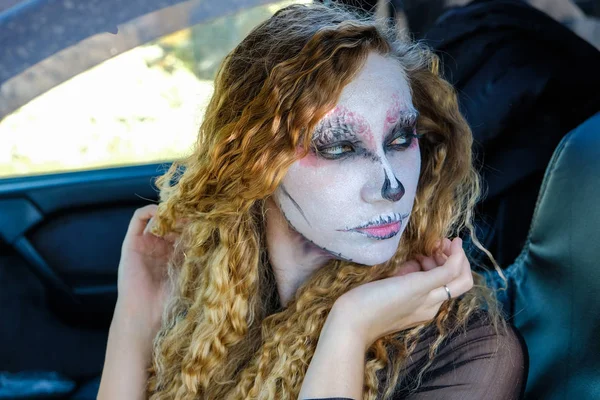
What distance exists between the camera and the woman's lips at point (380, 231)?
135 centimetres

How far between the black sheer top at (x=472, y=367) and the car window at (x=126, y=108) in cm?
100

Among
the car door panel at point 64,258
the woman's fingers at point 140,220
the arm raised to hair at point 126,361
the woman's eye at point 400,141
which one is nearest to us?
the woman's eye at point 400,141

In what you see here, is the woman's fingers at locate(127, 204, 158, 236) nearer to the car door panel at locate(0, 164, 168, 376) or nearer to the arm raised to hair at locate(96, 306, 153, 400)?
the arm raised to hair at locate(96, 306, 153, 400)

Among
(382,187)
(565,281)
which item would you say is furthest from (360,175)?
(565,281)

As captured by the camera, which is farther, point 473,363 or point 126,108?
point 126,108

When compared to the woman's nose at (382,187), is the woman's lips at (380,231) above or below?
below

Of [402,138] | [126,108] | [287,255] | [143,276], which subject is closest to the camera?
[402,138]

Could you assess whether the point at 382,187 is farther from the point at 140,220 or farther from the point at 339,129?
the point at 140,220

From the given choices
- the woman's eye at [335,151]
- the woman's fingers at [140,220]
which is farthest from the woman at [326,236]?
the woman's fingers at [140,220]

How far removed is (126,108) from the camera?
7.45ft

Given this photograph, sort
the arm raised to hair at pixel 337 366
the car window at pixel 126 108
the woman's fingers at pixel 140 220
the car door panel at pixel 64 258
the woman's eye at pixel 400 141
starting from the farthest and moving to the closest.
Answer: the car door panel at pixel 64 258
the car window at pixel 126 108
the woman's fingers at pixel 140 220
the woman's eye at pixel 400 141
the arm raised to hair at pixel 337 366

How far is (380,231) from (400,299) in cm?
12

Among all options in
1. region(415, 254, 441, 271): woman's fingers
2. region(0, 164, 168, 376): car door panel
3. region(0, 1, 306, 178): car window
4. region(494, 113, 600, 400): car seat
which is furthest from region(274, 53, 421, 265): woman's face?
region(0, 164, 168, 376): car door panel

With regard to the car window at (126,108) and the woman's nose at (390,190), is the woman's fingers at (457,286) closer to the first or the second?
the woman's nose at (390,190)
